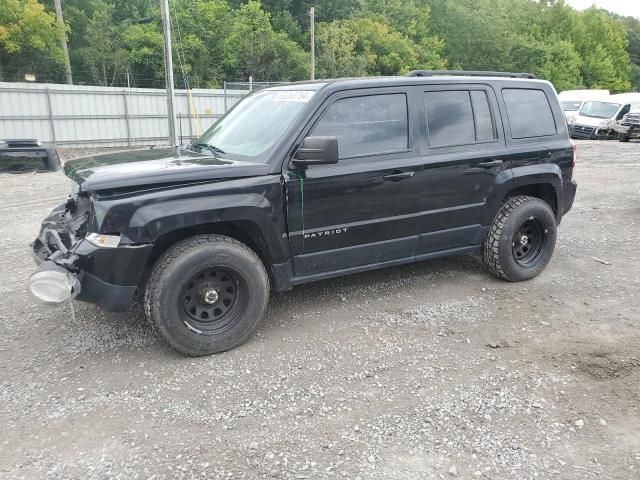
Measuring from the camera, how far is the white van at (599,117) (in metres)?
22.4

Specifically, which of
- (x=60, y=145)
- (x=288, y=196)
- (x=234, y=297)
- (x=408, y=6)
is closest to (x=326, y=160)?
(x=288, y=196)

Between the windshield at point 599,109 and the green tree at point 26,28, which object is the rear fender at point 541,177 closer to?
the windshield at point 599,109

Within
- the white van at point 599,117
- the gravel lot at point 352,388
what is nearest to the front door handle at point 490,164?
the gravel lot at point 352,388

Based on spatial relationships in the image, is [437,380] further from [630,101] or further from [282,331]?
[630,101]

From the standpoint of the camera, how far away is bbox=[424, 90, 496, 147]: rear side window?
14.9 feet

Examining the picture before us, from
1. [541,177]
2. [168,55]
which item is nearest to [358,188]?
[541,177]

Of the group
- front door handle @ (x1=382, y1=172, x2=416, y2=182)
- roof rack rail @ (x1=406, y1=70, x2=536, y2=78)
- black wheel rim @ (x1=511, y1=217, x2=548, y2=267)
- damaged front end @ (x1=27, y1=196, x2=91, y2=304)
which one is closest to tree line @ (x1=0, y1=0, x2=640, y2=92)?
roof rack rail @ (x1=406, y1=70, x2=536, y2=78)

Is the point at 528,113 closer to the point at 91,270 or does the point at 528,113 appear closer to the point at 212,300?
the point at 212,300

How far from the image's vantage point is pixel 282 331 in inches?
164

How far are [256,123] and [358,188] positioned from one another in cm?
102

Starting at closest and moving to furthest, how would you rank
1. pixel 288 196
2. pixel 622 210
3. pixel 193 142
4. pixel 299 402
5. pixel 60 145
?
pixel 299 402 < pixel 288 196 < pixel 193 142 < pixel 622 210 < pixel 60 145

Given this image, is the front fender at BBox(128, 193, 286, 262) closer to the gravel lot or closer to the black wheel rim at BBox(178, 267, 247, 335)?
the black wheel rim at BBox(178, 267, 247, 335)

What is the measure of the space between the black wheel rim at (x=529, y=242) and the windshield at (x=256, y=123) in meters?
2.60

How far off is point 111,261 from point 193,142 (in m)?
1.87
